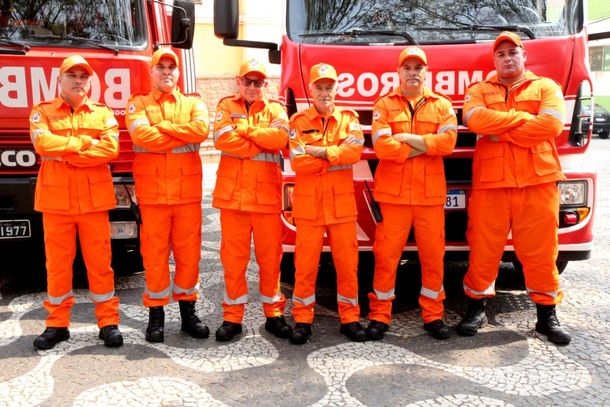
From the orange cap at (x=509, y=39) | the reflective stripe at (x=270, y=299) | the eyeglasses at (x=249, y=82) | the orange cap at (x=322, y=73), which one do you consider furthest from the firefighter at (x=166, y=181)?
the orange cap at (x=509, y=39)

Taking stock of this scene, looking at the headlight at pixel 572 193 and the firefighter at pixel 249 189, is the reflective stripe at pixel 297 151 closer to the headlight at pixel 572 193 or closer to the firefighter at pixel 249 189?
the firefighter at pixel 249 189

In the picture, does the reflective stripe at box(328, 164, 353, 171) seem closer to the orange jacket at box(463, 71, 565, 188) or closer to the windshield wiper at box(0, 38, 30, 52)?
the orange jacket at box(463, 71, 565, 188)

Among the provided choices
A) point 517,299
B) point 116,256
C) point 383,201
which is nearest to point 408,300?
point 517,299

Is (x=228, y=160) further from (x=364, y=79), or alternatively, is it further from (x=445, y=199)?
(x=445, y=199)

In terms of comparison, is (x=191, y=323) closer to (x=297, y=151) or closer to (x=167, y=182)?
(x=167, y=182)

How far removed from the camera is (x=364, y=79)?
412cm

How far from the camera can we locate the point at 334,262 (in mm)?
3949

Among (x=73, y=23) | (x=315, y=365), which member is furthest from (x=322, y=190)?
(x=73, y=23)

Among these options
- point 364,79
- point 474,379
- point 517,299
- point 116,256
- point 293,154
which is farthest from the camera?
point 116,256

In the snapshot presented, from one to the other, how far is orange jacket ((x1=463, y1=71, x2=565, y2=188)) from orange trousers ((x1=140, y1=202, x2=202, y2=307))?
1.90 meters

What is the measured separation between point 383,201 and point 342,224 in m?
0.31

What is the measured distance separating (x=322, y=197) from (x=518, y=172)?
4.07ft

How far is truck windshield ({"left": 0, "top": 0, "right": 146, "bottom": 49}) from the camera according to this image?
452 centimetres

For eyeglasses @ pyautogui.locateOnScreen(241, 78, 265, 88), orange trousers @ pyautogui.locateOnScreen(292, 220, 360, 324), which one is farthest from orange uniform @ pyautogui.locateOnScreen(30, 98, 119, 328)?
orange trousers @ pyautogui.locateOnScreen(292, 220, 360, 324)
